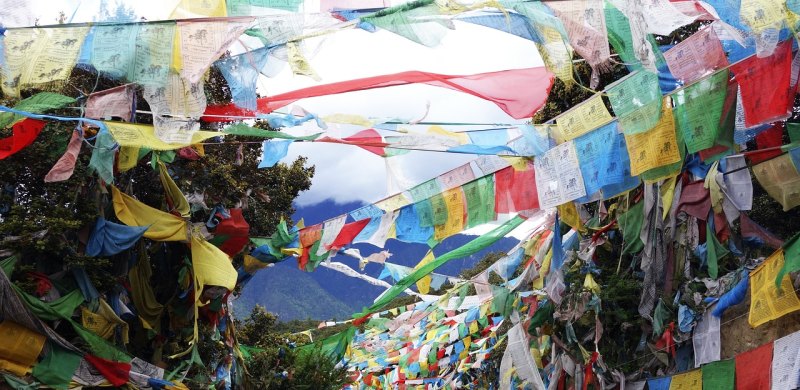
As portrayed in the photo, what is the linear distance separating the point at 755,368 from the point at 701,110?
2.46 metres

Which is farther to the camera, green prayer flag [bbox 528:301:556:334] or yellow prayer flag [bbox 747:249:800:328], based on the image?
green prayer flag [bbox 528:301:556:334]

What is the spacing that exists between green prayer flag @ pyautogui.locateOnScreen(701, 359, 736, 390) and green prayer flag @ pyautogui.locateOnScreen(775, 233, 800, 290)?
4.97 feet

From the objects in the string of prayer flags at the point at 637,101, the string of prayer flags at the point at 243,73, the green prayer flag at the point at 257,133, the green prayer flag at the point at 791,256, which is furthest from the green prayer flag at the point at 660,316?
the string of prayer flags at the point at 243,73

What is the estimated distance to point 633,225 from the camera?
9.84 m

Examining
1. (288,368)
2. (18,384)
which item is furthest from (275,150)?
(288,368)

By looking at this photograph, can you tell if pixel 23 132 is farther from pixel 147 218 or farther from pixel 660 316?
pixel 660 316

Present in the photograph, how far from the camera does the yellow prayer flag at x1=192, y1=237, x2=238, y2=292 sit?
1045 centimetres

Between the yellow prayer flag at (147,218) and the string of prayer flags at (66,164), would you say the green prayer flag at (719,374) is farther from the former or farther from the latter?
the string of prayer flags at (66,164)

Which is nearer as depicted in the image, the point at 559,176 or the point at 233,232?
the point at 559,176

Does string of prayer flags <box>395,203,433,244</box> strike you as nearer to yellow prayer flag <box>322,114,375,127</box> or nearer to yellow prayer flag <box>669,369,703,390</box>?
yellow prayer flag <box>322,114,375,127</box>

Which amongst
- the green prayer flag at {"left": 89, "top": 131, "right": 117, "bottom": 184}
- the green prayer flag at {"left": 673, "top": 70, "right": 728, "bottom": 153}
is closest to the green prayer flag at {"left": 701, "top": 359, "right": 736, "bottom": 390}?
the green prayer flag at {"left": 673, "top": 70, "right": 728, "bottom": 153}

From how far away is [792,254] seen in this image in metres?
6.86

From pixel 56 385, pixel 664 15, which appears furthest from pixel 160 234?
pixel 664 15

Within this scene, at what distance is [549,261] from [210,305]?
4.75 metres
